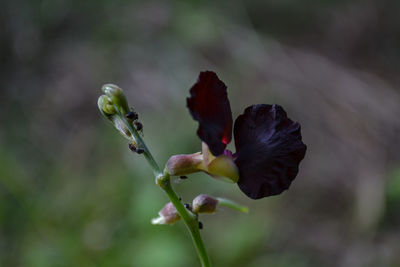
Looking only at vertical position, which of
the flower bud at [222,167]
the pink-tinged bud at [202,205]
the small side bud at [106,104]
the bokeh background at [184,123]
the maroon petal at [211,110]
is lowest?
the pink-tinged bud at [202,205]

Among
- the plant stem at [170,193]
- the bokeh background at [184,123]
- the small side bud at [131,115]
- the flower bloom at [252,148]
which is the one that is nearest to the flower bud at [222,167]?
the flower bloom at [252,148]

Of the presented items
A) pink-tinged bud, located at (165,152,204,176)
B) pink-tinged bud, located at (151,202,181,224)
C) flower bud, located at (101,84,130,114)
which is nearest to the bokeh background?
pink-tinged bud, located at (151,202,181,224)

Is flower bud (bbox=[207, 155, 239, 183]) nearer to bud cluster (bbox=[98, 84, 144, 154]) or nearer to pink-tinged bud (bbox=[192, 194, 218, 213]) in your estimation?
pink-tinged bud (bbox=[192, 194, 218, 213])

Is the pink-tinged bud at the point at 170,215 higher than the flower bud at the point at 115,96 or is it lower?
A: lower

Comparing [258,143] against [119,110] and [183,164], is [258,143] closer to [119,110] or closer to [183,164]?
[183,164]

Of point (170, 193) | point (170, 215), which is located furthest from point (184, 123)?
point (170, 193)

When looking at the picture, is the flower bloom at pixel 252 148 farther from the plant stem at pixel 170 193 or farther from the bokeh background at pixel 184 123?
the bokeh background at pixel 184 123
